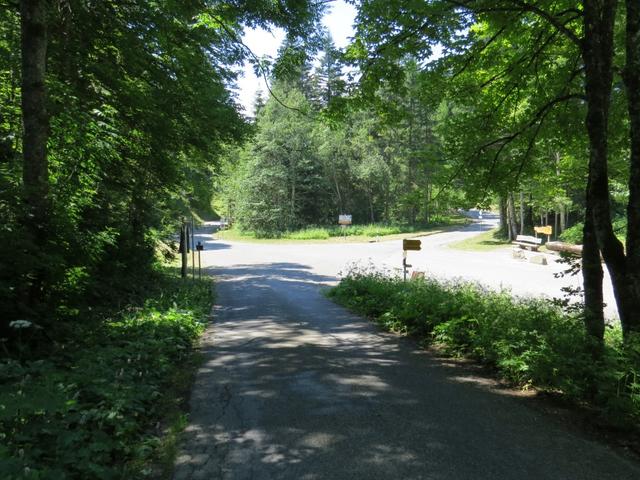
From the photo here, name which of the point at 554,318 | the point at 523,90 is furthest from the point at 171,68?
the point at 554,318

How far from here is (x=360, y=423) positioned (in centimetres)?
438

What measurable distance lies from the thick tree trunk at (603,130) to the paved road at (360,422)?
5.37 ft

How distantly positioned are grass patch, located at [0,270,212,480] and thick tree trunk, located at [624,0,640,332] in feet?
16.2

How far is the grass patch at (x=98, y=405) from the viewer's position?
3.01 metres

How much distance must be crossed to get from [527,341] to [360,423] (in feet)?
8.07

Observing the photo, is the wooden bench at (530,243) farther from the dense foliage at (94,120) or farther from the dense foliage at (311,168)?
the dense foliage at (94,120)

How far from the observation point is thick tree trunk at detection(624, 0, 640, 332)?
196 inches

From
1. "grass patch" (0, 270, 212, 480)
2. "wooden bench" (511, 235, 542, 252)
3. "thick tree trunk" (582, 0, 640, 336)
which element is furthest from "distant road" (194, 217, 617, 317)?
"grass patch" (0, 270, 212, 480)

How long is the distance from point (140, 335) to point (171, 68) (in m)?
5.41

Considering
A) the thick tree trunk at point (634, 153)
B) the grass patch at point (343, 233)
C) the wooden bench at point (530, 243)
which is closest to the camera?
the thick tree trunk at point (634, 153)

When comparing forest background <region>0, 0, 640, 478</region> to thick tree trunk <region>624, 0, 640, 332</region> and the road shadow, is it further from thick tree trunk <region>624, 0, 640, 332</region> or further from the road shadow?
the road shadow

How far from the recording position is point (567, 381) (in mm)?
4598

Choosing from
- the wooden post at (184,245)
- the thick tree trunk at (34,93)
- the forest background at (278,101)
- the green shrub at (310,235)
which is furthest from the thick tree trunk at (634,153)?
the green shrub at (310,235)

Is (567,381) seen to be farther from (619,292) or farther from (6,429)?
(6,429)
